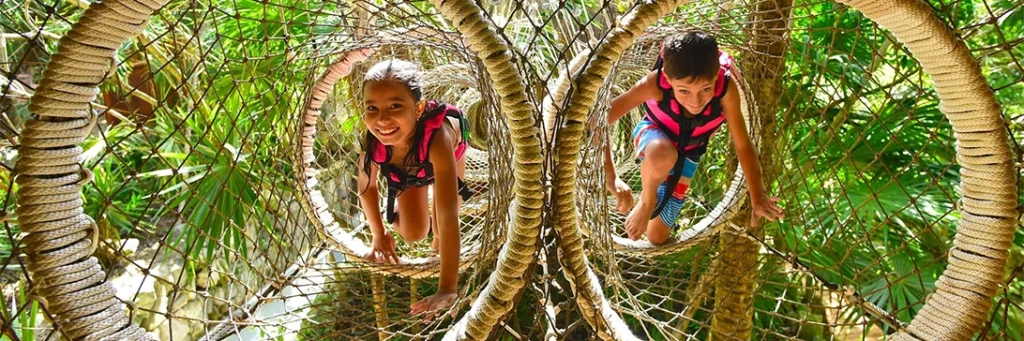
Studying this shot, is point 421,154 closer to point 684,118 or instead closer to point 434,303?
point 434,303

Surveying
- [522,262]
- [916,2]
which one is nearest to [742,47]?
[916,2]

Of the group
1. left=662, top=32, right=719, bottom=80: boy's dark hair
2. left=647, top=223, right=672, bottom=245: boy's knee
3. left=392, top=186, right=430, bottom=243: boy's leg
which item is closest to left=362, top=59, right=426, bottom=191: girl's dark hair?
left=392, top=186, right=430, bottom=243: boy's leg

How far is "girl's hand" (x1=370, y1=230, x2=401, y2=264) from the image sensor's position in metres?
1.10

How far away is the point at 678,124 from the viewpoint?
3.41 feet

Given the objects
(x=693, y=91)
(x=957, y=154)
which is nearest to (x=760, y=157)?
(x=693, y=91)

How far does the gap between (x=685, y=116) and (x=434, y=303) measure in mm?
502

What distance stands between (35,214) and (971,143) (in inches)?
31.3

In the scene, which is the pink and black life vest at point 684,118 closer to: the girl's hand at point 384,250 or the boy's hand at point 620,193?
the boy's hand at point 620,193

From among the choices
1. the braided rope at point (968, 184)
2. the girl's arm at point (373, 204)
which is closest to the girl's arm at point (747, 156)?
the braided rope at point (968, 184)

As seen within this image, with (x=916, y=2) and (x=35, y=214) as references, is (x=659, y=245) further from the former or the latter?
(x=35, y=214)

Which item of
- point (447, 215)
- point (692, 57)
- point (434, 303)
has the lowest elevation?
point (434, 303)

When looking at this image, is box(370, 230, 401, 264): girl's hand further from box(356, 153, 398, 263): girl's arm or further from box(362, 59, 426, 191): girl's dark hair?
box(362, 59, 426, 191): girl's dark hair

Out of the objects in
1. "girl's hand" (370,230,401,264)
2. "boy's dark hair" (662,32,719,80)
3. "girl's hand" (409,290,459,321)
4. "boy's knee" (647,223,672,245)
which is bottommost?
"girl's hand" (409,290,459,321)

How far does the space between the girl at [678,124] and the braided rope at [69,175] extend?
25.0 inches
